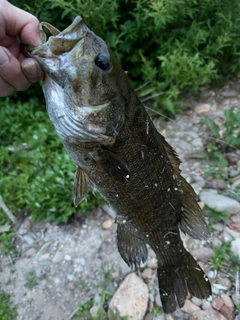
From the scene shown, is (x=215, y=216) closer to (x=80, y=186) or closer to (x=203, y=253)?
(x=203, y=253)

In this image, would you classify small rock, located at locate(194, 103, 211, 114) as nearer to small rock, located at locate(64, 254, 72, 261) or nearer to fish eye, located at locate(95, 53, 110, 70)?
small rock, located at locate(64, 254, 72, 261)

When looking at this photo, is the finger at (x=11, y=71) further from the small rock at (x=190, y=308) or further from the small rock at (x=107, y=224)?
the small rock at (x=190, y=308)

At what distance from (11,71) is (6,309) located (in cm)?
175

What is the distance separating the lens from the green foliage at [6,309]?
8.02ft

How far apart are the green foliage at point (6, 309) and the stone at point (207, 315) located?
1.25m

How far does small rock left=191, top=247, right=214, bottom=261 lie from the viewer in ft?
8.37

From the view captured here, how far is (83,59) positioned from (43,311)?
1.88 m

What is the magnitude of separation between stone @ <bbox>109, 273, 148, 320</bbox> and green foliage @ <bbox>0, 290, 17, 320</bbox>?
2.35 feet

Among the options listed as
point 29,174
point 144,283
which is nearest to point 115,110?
point 144,283

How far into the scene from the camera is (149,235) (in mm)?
1846

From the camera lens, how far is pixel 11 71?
5.34ft

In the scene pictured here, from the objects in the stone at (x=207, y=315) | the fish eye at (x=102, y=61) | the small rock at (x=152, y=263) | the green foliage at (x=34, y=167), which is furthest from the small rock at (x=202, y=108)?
the fish eye at (x=102, y=61)

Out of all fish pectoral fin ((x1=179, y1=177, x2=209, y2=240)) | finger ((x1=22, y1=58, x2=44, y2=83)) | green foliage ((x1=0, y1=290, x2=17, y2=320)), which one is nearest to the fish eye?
finger ((x1=22, y1=58, x2=44, y2=83))

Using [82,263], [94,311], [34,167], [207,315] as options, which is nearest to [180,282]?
[207,315]
